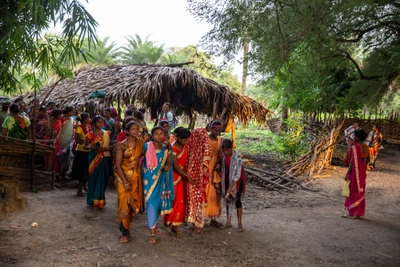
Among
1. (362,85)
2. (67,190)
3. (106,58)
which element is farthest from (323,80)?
(106,58)

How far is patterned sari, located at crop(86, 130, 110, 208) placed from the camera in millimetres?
5902

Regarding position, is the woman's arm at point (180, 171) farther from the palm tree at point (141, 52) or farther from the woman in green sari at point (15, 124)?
the palm tree at point (141, 52)

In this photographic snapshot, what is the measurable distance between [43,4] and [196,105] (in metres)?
→ 8.93

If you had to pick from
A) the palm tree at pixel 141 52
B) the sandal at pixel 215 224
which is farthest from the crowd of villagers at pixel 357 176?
the palm tree at pixel 141 52

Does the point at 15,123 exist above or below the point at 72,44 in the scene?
below

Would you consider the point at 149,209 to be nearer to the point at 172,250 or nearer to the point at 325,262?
the point at 172,250

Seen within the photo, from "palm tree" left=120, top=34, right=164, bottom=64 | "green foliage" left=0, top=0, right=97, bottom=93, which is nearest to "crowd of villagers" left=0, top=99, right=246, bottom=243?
"green foliage" left=0, top=0, right=97, bottom=93

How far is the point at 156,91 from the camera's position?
9.60m

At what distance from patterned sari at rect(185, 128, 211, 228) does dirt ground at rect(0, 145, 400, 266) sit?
340 mm

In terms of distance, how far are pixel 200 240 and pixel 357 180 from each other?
3.00 metres

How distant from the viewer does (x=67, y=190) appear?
7.31m

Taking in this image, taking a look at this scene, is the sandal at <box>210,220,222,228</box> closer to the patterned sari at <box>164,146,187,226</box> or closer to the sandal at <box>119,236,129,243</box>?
the patterned sari at <box>164,146,187,226</box>

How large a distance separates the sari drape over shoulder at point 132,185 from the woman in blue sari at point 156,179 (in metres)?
0.11

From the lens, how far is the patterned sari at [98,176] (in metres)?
5.90
